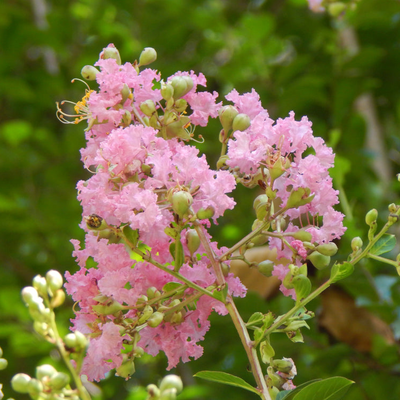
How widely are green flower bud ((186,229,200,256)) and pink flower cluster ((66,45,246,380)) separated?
0.02 metres

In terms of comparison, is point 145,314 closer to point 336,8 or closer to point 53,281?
point 53,281

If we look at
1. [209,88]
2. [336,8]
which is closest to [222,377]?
[336,8]

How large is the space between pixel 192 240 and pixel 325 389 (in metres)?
0.22

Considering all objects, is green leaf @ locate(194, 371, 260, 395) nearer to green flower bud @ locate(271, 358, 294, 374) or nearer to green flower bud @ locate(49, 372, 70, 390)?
green flower bud @ locate(271, 358, 294, 374)

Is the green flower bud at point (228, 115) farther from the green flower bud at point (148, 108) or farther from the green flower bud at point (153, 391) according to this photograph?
the green flower bud at point (153, 391)

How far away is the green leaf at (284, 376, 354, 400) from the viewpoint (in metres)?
0.60

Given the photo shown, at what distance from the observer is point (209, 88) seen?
7.39 ft

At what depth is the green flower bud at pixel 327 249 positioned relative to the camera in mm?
669

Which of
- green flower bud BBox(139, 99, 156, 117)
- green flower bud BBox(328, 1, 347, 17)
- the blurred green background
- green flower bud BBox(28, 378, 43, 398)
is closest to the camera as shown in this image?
green flower bud BBox(28, 378, 43, 398)

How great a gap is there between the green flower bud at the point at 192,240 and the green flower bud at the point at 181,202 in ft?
0.18

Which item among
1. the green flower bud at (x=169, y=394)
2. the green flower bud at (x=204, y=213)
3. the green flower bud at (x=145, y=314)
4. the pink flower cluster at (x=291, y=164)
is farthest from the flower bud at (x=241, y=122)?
the green flower bud at (x=169, y=394)

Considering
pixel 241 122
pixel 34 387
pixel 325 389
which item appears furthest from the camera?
pixel 241 122

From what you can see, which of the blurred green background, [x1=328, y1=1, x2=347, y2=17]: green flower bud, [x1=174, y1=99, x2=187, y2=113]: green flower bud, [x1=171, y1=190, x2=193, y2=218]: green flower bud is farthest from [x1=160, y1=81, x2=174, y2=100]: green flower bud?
the blurred green background

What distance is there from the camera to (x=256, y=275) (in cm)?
122
